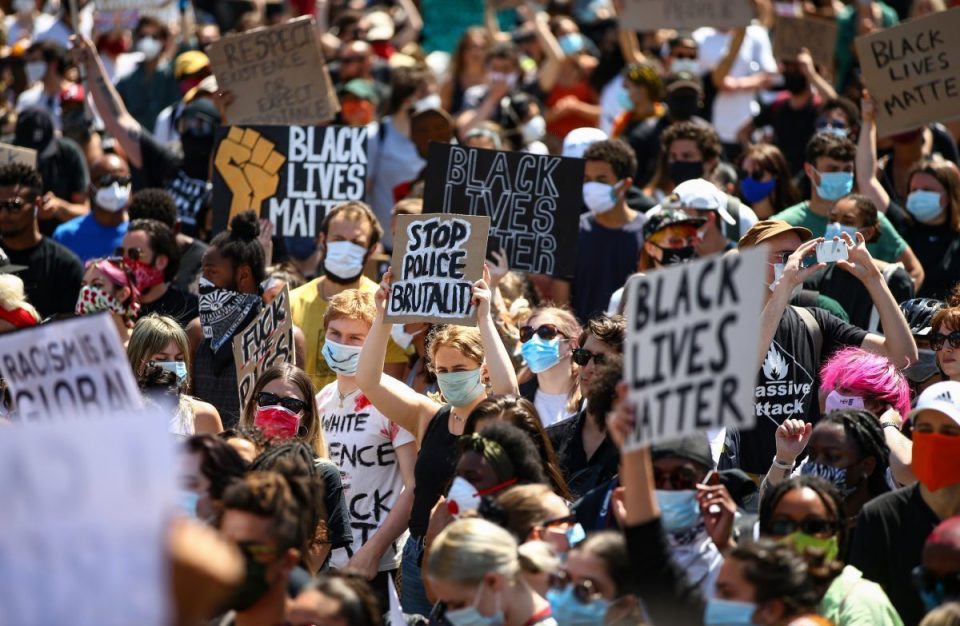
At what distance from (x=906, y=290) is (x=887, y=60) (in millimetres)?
2147

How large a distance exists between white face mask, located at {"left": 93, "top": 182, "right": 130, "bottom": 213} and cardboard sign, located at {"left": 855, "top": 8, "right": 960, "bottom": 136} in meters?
4.59

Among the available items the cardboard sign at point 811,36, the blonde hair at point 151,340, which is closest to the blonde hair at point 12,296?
the blonde hair at point 151,340

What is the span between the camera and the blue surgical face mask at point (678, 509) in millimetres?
5074

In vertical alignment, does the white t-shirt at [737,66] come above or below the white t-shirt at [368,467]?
above

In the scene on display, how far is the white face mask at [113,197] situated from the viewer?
1006cm

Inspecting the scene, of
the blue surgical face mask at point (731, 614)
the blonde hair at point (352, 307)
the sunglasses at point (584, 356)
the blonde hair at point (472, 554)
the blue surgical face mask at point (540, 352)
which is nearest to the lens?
the blue surgical face mask at point (731, 614)

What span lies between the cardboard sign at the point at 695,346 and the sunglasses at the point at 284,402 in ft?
7.96

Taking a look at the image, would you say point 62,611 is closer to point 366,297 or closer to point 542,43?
point 366,297

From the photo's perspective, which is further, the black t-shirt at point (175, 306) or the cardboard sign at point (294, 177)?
the cardboard sign at point (294, 177)

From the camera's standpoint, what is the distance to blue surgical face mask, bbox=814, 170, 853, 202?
9.10 meters

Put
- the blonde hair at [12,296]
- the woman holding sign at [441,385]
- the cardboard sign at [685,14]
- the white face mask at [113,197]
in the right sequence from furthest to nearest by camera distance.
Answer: the cardboard sign at [685,14]
the white face mask at [113,197]
the blonde hair at [12,296]
the woman holding sign at [441,385]

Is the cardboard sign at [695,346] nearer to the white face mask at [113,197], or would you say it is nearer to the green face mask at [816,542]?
the green face mask at [816,542]

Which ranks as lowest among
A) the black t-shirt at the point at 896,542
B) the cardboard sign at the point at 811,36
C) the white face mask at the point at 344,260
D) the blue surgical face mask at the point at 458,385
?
the black t-shirt at the point at 896,542

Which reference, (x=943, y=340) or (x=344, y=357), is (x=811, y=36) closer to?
(x=943, y=340)
